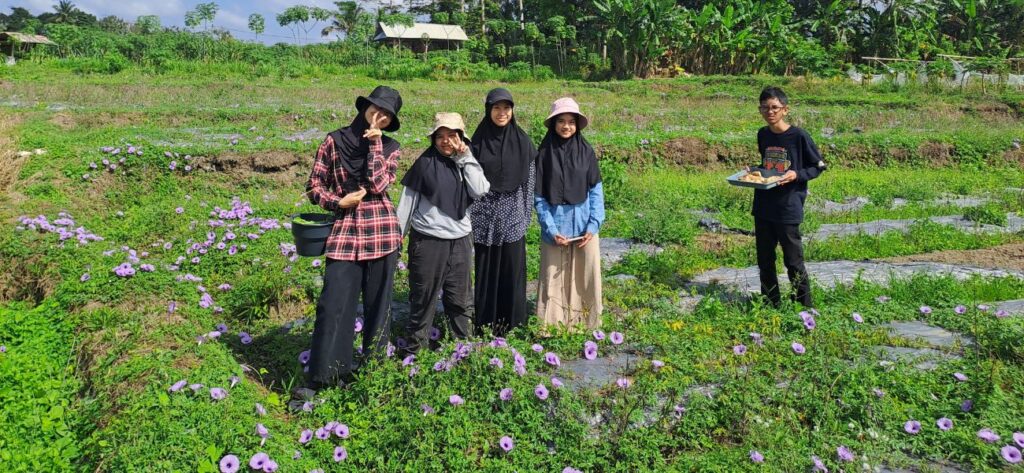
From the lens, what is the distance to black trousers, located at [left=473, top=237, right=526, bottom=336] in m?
3.41

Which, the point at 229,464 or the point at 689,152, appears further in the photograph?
the point at 689,152

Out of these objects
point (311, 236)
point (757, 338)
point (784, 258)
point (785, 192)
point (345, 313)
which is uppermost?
point (785, 192)

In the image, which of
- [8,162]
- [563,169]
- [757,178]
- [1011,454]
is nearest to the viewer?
[1011,454]

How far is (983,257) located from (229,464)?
213 inches

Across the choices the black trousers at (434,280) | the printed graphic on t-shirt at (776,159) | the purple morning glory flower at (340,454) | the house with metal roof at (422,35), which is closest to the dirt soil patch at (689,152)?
the printed graphic on t-shirt at (776,159)

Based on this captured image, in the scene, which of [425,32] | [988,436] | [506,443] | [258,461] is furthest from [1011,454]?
[425,32]

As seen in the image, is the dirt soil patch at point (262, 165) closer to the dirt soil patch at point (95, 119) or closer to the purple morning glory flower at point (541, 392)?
the dirt soil patch at point (95, 119)

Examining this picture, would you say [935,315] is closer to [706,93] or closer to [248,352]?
[248,352]

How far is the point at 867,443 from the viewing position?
2398 mm

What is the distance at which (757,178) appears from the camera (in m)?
3.70

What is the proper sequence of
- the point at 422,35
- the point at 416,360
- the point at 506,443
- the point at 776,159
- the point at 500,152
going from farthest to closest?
the point at 422,35
the point at 776,159
the point at 500,152
the point at 416,360
the point at 506,443

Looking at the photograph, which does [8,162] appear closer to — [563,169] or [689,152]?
[563,169]

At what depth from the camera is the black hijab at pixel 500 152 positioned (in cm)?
325

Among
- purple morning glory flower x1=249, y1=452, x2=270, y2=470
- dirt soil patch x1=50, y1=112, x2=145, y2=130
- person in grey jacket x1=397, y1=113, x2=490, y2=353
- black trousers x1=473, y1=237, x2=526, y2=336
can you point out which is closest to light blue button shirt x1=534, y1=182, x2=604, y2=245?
black trousers x1=473, y1=237, x2=526, y2=336
